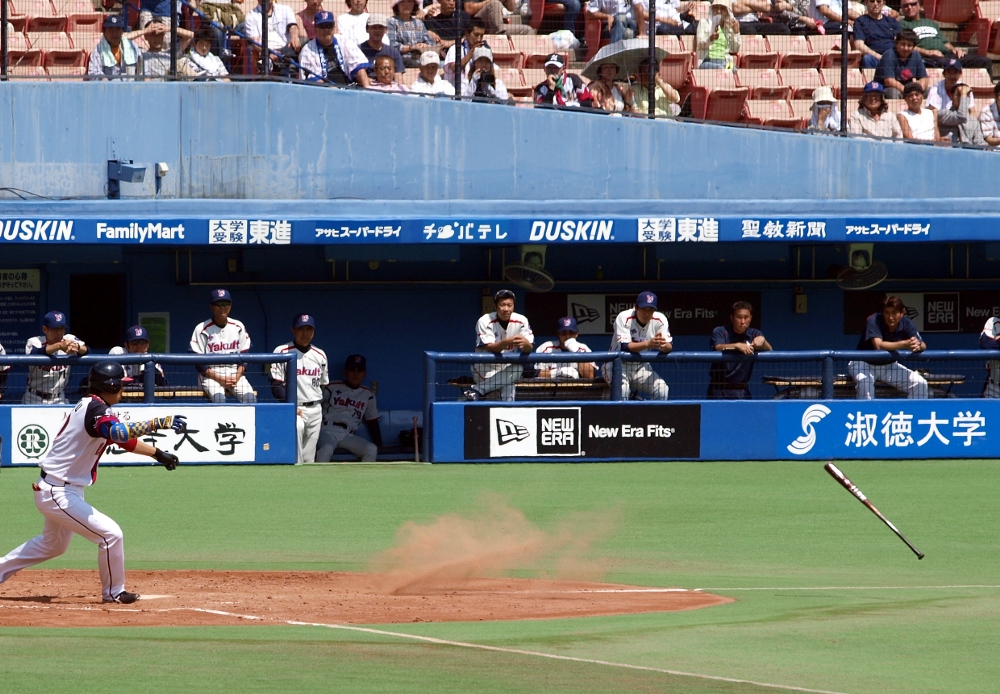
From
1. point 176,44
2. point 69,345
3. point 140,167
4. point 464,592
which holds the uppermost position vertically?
point 176,44

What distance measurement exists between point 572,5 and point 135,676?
13644 mm

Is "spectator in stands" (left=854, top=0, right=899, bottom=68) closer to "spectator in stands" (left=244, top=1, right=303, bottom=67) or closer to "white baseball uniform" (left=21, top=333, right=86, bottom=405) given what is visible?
"spectator in stands" (left=244, top=1, right=303, bottom=67)

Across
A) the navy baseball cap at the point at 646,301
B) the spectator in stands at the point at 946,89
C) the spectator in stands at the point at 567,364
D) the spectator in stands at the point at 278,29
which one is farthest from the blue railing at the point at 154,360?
the spectator in stands at the point at 946,89

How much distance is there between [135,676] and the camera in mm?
6379

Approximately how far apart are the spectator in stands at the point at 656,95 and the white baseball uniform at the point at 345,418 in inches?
193

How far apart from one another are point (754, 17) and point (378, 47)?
204 inches

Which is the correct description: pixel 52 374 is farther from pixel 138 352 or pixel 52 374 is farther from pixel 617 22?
pixel 617 22

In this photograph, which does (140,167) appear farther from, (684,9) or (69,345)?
(684,9)

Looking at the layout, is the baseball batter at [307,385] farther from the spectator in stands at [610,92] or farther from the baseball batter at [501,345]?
the spectator in stands at [610,92]

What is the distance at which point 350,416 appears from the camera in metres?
16.0

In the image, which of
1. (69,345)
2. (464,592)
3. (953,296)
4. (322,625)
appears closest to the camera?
(322,625)

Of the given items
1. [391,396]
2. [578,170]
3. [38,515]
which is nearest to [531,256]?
[578,170]

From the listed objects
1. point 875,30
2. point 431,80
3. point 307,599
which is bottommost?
point 307,599

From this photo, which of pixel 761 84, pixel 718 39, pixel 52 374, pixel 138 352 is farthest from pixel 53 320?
pixel 761 84
